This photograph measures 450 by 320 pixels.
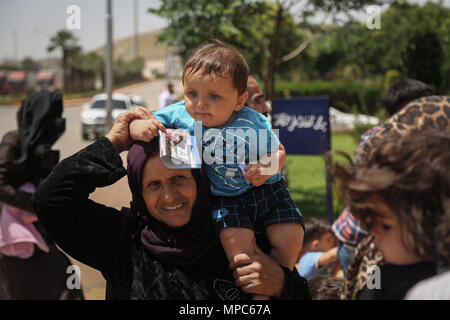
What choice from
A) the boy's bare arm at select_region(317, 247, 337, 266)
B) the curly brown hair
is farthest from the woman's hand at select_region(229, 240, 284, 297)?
the boy's bare arm at select_region(317, 247, 337, 266)

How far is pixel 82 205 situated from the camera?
185 centimetres

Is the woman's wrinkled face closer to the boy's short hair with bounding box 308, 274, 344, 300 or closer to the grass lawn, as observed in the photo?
the boy's short hair with bounding box 308, 274, 344, 300

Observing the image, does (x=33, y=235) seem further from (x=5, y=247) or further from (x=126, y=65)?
(x=126, y=65)

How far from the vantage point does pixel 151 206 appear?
1.90 meters

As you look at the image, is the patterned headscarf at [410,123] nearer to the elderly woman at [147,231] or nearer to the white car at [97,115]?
the elderly woman at [147,231]

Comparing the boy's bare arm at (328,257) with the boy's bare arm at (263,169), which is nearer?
the boy's bare arm at (263,169)

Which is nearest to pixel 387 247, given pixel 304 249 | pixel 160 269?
pixel 160 269

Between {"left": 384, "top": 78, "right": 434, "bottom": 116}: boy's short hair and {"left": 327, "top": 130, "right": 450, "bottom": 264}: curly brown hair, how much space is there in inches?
92.6

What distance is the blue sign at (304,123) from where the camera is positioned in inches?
253

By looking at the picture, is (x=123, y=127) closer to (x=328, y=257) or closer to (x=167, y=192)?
(x=167, y=192)

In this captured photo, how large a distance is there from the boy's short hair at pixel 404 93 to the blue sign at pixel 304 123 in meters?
2.72

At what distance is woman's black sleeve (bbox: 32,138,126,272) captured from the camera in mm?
1776
